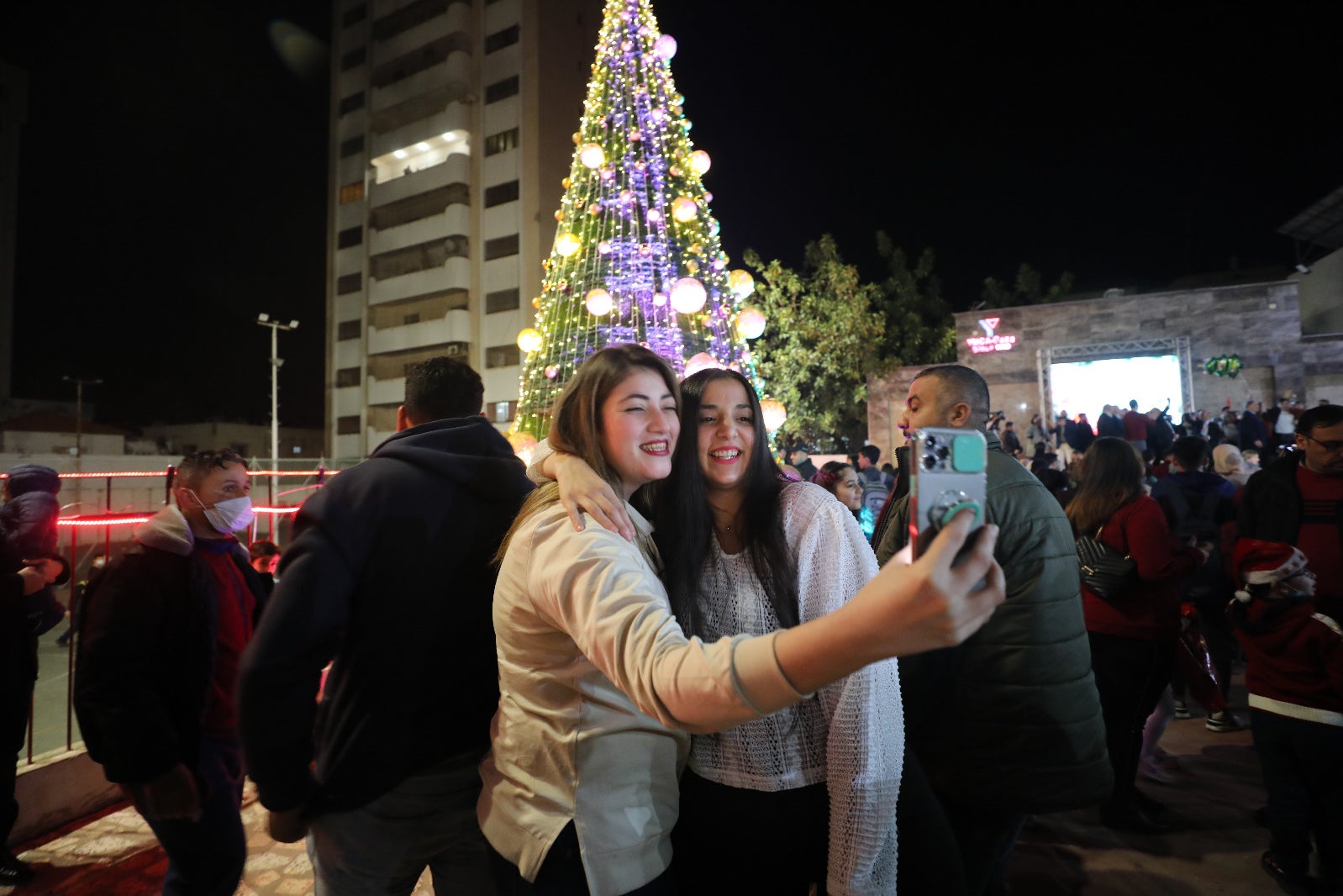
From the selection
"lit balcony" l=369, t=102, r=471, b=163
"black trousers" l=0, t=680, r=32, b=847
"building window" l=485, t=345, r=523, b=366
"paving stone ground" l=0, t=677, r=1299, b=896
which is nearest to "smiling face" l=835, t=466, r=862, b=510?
"paving stone ground" l=0, t=677, r=1299, b=896

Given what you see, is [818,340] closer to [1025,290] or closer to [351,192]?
[1025,290]

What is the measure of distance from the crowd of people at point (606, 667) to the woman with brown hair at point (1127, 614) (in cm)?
72

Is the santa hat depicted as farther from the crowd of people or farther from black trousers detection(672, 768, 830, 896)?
black trousers detection(672, 768, 830, 896)

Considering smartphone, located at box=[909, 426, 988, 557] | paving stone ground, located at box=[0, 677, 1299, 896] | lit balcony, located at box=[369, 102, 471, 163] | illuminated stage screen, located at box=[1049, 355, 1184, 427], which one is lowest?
paving stone ground, located at box=[0, 677, 1299, 896]

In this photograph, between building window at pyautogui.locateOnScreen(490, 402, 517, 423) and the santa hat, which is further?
building window at pyautogui.locateOnScreen(490, 402, 517, 423)

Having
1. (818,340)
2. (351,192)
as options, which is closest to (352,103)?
(351,192)

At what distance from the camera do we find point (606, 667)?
3.49 feet

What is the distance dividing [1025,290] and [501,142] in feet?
73.6

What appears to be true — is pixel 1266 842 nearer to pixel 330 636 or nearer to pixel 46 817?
pixel 330 636

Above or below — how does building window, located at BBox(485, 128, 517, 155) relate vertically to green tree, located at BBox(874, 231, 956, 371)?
above

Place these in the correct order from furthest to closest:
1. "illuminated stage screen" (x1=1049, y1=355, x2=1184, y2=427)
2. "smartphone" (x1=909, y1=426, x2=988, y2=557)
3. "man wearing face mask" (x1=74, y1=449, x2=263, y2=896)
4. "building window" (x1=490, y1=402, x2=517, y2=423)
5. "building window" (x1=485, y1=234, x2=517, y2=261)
A: "building window" (x1=485, y1=234, x2=517, y2=261) → "building window" (x1=490, y1=402, x2=517, y2=423) → "illuminated stage screen" (x1=1049, y1=355, x2=1184, y2=427) → "man wearing face mask" (x1=74, y1=449, x2=263, y2=896) → "smartphone" (x1=909, y1=426, x2=988, y2=557)

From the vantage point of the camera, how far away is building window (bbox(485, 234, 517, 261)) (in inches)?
1150

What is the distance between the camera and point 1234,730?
195 inches

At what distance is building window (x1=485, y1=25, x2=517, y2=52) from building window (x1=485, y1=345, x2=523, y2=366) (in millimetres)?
13318
